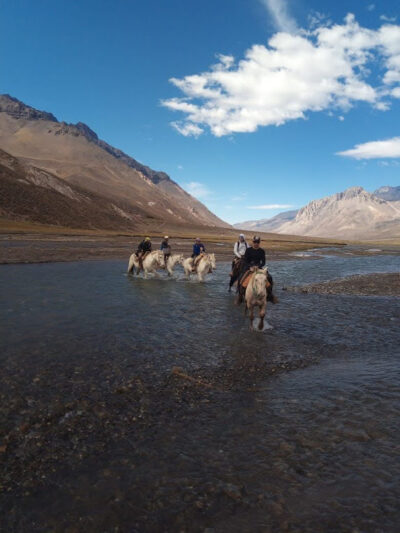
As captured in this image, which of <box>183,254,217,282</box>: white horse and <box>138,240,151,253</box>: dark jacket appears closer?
<box>183,254,217,282</box>: white horse

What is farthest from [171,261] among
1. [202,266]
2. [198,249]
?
[202,266]

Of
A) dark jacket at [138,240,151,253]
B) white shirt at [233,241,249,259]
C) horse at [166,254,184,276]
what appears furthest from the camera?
horse at [166,254,184,276]

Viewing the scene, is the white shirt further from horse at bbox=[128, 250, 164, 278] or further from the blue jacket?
horse at bbox=[128, 250, 164, 278]

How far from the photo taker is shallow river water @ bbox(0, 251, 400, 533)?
11.9 feet

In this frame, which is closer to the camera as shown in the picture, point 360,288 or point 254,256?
point 254,256

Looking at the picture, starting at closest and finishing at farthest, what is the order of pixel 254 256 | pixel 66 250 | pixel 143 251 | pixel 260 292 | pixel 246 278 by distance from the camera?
1. pixel 260 292
2. pixel 246 278
3. pixel 254 256
4. pixel 143 251
5. pixel 66 250

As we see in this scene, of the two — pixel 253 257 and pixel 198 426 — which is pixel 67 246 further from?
pixel 198 426

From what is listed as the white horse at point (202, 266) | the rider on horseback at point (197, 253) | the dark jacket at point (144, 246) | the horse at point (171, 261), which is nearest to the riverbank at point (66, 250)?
the dark jacket at point (144, 246)

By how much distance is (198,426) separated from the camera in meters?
Result: 5.18

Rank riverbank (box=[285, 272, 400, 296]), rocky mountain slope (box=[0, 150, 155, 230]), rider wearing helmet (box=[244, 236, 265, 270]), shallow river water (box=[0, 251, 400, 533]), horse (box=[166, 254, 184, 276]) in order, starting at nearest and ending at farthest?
shallow river water (box=[0, 251, 400, 533]) → rider wearing helmet (box=[244, 236, 265, 270]) → riverbank (box=[285, 272, 400, 296]) → horse (box=[166, 254, 184, 276]) → rocky mountain slope (box=[0, 150, 155, 230])

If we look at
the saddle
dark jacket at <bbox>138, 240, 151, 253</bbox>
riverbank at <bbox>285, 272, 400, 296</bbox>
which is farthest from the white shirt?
dark jacket at <bbox>138, 240, 151, 253</bbox>

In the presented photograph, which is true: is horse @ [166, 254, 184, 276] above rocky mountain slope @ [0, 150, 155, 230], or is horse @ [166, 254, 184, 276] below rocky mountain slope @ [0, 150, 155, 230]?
below

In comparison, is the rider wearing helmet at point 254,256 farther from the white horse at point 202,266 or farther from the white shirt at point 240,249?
the white horse at point 202,266

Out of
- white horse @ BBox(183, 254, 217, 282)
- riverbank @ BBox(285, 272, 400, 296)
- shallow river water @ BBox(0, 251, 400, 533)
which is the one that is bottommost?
shallow river water @ BBox(0, 251, 400, 533)
